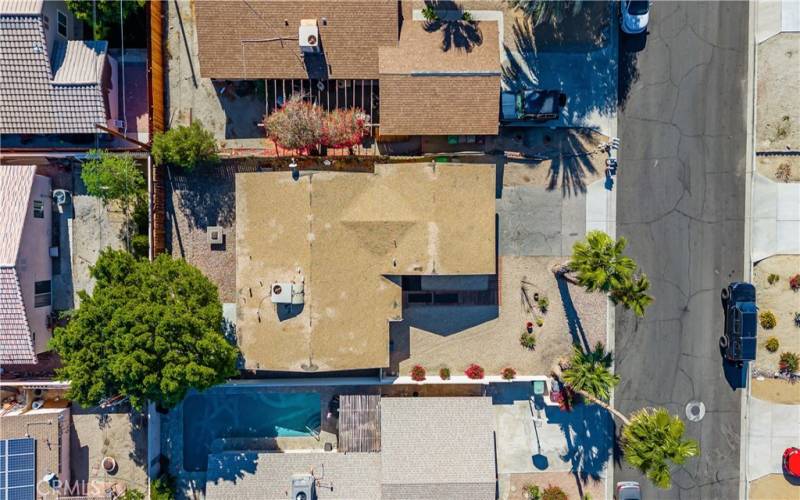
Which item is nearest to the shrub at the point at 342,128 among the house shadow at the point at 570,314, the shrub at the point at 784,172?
the house shadow at the point at 570,314

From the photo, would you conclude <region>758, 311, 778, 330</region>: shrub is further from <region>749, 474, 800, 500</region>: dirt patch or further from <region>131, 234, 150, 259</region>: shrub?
<region>131, 234, 150, 259</region>: shrub

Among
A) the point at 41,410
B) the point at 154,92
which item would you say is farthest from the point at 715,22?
the point at 41,410

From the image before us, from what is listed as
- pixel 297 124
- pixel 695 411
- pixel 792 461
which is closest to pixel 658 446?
pixel 695 411

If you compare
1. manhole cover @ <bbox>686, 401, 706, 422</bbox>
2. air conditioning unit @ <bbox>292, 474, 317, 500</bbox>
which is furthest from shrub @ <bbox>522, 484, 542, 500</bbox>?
air conditioning unit @ <bbox>292, 474, 317, 500</bbox>

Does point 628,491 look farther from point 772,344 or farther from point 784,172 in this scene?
point 784,172

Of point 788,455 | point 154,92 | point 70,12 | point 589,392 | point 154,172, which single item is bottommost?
point 788,455

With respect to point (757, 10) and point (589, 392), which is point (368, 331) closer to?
point (589, 392)
